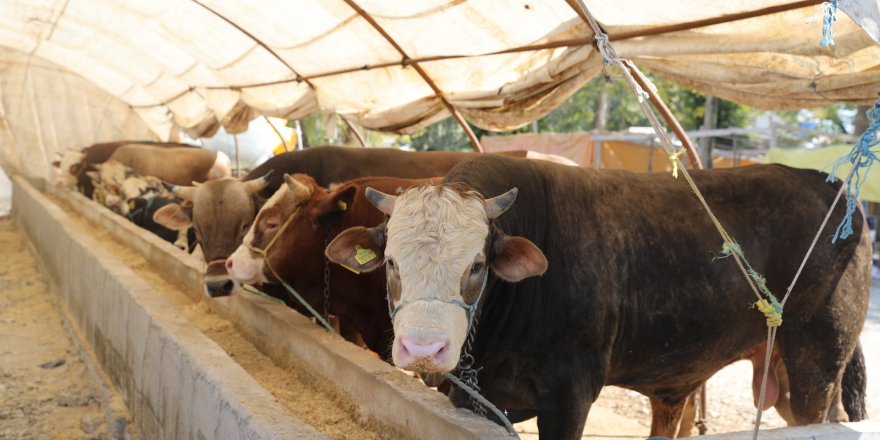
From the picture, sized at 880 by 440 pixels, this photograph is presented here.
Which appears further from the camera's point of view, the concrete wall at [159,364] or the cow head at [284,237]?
the cow head at [284,237]

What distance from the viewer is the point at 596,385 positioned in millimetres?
4012

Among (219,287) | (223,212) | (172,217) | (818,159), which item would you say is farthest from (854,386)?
(818,159)

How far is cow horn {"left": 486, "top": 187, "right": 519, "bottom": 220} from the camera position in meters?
3.57

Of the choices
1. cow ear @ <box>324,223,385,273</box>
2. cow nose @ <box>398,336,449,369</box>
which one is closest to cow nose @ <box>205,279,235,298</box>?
cow ear @ <box>324,223,385,273</box>

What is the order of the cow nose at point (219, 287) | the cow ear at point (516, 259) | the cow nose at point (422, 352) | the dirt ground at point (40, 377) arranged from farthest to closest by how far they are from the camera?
the dirt ground at point (40, 377), the cow nose at point (219, 287), the cow ear at point (516, 259), the cow nose at point (422, 352)

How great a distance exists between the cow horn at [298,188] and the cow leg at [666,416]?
8.60ft

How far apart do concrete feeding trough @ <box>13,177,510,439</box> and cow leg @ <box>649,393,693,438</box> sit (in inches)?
74.6

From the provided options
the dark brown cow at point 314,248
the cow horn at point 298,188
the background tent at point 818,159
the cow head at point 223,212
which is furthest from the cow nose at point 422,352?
the background tent at point 818,159

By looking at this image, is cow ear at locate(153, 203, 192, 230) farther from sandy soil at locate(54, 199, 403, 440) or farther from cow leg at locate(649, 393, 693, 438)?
cow leg at locate(649, 393, 693, 438)

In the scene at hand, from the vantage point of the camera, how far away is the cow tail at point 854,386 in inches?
203

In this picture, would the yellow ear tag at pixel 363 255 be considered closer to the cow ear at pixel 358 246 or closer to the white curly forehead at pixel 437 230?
the cow ear at pixel 358 246

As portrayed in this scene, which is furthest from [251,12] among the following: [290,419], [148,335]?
[290,419]

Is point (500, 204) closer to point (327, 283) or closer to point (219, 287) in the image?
point (327, 283)

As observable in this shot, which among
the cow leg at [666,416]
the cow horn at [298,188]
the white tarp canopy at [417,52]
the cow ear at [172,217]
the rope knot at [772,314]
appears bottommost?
the cow leg at [666,416]
